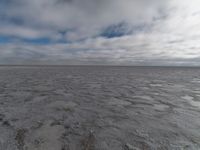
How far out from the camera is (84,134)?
4816mm

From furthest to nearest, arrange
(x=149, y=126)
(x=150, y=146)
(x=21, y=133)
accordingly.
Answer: (x=149, y=126) → (x=21, y=133) → (x=150, y=146)

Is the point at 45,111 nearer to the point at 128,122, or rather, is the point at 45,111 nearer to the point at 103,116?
the point at 103,116

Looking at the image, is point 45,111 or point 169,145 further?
point 45,111

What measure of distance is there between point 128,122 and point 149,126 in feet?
3.26

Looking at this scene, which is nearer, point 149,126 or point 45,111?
point 149,126

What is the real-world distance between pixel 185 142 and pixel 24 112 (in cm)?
821

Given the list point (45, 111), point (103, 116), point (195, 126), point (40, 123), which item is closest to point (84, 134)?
point (103, 116)

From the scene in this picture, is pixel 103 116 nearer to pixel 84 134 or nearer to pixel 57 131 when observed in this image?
pixel 84 134

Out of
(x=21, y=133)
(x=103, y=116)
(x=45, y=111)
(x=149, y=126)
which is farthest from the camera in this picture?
(x=45, y=111)

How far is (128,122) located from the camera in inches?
232

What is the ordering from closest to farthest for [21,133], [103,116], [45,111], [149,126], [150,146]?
[150,146] < [21,133] < [149,126] < [103,116] < [45,111]

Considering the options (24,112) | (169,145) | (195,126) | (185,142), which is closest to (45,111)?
(24,112)

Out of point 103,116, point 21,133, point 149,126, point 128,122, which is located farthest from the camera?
point 103,116

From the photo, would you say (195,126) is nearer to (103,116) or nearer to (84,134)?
(103,116)
